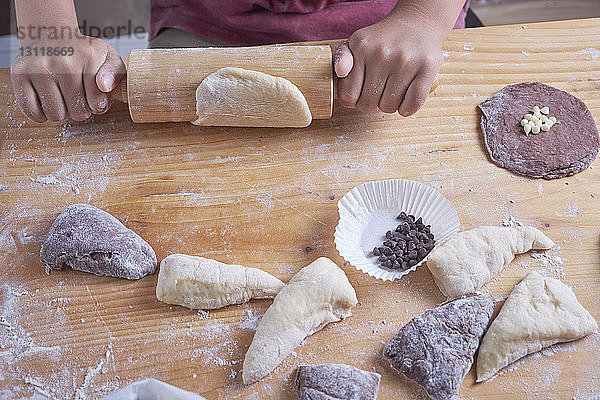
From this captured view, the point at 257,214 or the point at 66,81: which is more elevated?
the point at 66,81

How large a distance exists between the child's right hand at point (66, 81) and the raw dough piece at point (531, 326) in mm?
1053

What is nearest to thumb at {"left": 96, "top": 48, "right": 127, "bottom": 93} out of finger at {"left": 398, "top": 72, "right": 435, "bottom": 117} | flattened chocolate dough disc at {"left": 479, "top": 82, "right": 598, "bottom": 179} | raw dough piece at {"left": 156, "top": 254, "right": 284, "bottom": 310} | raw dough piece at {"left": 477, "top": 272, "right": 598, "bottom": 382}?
raw dough piece at {"left": 156, "top": 254, "right": 284, "bottom": 310}

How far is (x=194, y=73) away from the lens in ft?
4.49

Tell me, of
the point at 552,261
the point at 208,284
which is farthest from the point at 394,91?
the point at 208,284

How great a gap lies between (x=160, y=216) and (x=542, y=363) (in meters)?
0.89

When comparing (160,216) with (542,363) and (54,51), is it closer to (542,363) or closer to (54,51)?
(54,51)

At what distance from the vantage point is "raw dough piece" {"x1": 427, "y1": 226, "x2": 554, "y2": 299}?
1168 millimetres

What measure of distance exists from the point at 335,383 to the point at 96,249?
0.58m

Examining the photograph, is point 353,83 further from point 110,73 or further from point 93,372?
point 93,372

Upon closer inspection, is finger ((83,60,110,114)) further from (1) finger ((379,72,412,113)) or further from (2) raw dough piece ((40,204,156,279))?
(1) finger ((379,72,412,113))

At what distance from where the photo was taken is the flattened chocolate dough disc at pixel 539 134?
1.36 metres

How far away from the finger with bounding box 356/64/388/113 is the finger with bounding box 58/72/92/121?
0.70 metres

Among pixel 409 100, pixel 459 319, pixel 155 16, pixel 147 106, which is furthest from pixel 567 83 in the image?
pixel 155 16

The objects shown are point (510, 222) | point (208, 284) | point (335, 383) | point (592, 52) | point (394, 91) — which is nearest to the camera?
point (335, 383)
